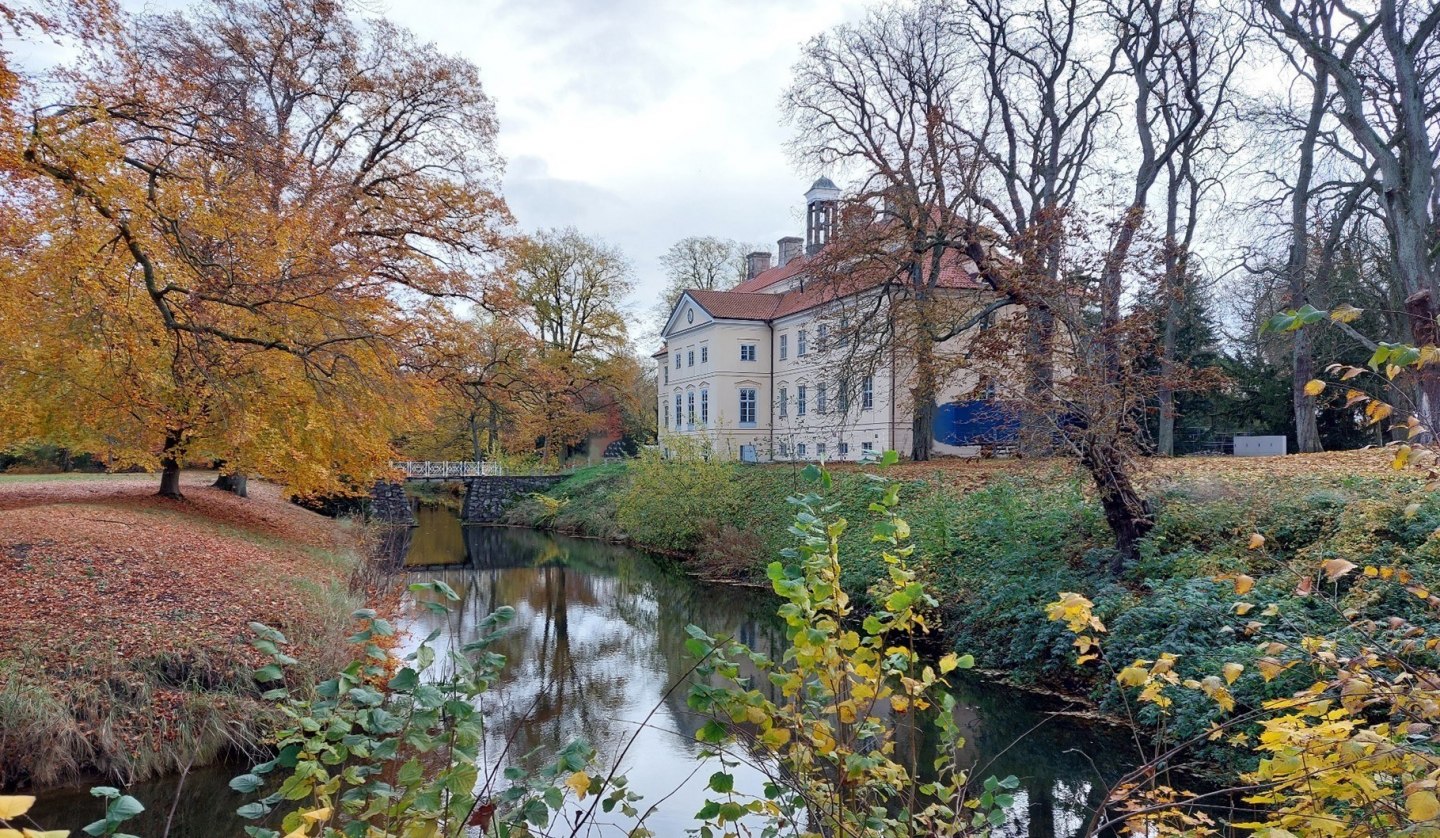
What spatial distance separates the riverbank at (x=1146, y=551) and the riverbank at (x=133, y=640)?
5.56 m

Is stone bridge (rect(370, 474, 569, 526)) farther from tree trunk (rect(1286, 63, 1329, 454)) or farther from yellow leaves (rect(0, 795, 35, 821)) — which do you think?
yellow leaves (rect(0, 795, 35, 821))

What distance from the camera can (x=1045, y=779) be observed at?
7594 millimetres

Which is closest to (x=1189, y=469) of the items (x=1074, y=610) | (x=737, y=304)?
(x=1074, y=610)

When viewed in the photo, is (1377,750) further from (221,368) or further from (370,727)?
(221,368)

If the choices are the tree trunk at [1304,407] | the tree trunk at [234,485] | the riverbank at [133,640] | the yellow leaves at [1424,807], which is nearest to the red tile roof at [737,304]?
the tree trunk at [1304,407]

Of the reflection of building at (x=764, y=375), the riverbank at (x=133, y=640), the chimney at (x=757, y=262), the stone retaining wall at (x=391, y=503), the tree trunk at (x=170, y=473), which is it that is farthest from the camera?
the chimney at (x=757, y=262)

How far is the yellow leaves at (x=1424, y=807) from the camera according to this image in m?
1.70

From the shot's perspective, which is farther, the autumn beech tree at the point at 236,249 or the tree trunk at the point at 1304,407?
the tree trunk at the point at 1304,407

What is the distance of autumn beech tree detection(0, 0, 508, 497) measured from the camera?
26.9ft

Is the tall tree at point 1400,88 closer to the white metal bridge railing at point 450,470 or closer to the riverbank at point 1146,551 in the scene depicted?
the riverbank at point 1146,551

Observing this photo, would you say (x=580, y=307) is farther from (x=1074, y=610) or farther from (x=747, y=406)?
→ (x=1074, y=610)

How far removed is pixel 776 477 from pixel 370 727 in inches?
793

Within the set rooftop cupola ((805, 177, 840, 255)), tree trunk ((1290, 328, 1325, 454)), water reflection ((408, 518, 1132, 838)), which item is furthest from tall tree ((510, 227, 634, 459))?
tree trunk ((1290, 328, 1325, 454))

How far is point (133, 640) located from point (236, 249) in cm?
508
